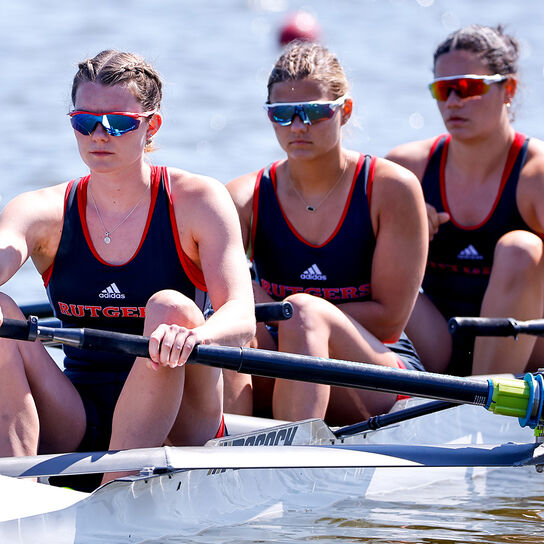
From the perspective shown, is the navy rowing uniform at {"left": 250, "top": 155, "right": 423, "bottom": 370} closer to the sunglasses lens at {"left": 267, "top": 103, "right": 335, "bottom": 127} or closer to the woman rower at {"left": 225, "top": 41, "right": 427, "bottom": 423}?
the woman rower at {"left": 225, "top": 41, "right": 427, "bottom": 423}

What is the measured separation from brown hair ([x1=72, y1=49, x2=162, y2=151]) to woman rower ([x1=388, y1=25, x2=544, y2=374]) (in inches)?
61.9

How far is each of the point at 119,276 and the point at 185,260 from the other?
0.67 feet

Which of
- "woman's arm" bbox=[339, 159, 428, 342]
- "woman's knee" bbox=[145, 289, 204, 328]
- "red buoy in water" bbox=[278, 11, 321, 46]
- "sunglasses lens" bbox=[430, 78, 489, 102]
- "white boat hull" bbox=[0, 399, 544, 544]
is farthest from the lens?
"red buoy in water" bbox=[278, 11, 321, 46]

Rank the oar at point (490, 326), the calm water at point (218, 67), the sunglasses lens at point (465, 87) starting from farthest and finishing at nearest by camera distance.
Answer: the calm water at point (218, 67)
the sunglasses lens at point (465, 87)
the oar at point (490, 326)

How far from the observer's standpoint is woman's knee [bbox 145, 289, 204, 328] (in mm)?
3229

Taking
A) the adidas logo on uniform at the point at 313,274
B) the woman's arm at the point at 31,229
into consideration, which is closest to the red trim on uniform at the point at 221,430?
the woman's arm at the point at 31,229

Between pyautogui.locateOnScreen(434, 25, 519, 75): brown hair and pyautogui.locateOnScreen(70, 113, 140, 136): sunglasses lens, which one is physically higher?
pyautogui.locateOnScreen(434, 25, 519, 75): brown hair

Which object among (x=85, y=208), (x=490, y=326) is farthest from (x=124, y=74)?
(x=490, y=326)

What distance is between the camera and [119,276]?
11.7ft

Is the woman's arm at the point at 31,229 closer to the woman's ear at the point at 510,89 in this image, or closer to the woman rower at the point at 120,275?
the woman rower at the point at 120,275

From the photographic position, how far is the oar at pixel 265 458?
3039 mm

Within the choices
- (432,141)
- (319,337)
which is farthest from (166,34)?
(319,337)

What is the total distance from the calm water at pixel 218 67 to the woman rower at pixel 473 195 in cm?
30

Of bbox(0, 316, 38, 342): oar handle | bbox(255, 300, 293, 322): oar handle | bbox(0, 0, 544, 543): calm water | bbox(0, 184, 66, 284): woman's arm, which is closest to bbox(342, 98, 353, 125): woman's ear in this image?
bbox(0, 0, 544, 543): calm water
